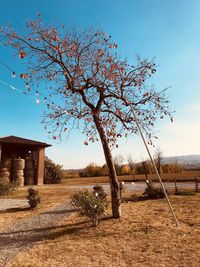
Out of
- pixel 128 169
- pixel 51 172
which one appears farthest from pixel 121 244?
pixel 128 169

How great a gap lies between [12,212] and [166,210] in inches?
286

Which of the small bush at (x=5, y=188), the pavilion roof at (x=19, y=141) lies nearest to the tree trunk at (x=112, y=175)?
the small bush at (x=5, y=188)

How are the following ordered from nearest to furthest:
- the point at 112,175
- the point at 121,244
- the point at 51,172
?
1. the point at 121,244
2. the point at 112,175
3. the point at 51,172

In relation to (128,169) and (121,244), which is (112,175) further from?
(128,169)

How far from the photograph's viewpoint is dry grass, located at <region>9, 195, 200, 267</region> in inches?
218

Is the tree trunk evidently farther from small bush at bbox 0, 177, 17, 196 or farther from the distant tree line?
the distant tree line

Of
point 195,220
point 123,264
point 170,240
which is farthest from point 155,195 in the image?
point 123,264

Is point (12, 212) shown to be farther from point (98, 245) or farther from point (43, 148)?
point (43, 148)

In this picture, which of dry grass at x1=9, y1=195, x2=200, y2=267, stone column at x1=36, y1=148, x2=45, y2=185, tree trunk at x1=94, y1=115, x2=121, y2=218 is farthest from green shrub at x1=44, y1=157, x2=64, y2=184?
tree trunk at x1=94, y1=115, x2=121, y2=218

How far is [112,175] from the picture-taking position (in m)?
9.76

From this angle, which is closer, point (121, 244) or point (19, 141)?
point (121, 244)

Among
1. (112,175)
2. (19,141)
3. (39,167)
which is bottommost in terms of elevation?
(112,175)

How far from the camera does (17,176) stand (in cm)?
2925

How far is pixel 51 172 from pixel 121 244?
108 ft
